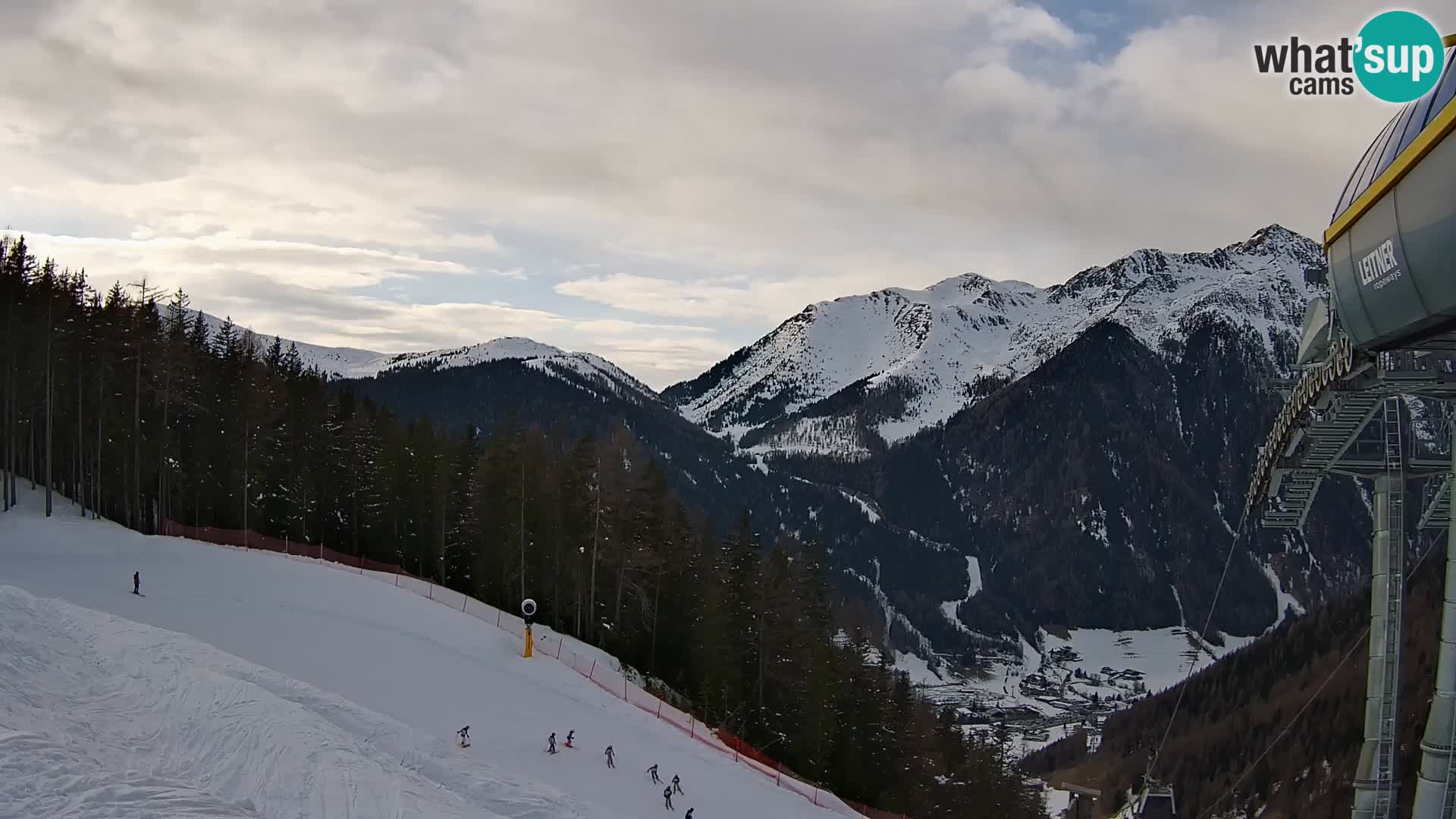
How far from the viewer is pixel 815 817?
2789 centimetres

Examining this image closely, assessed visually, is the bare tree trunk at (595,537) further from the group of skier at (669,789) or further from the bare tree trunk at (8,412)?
the bare tree trunk at (8,412)

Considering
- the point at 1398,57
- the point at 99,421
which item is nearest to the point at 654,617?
the point at 99,421

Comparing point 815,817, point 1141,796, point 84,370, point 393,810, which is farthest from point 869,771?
point 84,370


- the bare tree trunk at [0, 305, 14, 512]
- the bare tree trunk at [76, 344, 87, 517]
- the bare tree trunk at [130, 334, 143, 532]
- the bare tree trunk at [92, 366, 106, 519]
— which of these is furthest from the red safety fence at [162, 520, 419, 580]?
the bare tree trunk at [0, 305, 14, 512]

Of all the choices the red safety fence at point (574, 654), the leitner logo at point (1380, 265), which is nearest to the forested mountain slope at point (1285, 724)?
the red safety fence at point (574, 654)

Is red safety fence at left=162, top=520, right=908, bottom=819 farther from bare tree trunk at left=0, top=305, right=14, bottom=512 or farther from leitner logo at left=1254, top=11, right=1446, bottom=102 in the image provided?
leitner logo at left=1254, top=11, right=1446, bottom=102

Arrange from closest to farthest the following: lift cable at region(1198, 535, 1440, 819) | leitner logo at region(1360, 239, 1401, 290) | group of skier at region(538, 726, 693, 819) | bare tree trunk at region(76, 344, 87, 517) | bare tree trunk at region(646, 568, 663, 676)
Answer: leitner logo at region(1360, 239, 1401, 290) → lift cable at region(1198, 535, 1440, 819) → group of skier at region(538, 726, 693, 819) → bare tree trunk at region(76, 344, 87, 517) → bare tree trunk at region(646, 568, 663, 676)

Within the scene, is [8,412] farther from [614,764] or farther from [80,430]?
[614,764]

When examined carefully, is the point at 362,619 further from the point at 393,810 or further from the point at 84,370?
the point at 84,370

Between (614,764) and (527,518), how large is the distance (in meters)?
25.0

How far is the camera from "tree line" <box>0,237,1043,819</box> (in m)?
45.4

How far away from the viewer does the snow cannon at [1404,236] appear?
881 cm

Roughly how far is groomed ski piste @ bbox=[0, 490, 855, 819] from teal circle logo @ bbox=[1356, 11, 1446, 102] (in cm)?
1761

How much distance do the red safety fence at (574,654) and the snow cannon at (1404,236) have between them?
23.9m
